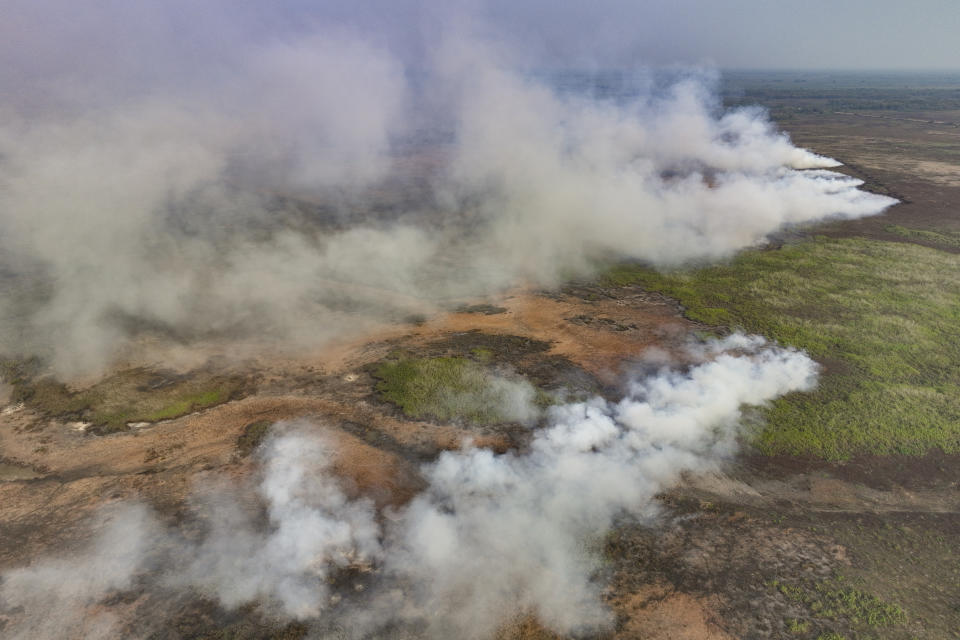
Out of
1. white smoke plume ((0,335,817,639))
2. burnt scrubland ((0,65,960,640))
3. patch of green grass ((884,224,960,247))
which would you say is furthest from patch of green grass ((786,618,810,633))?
Answer: patch of green grass ((884,224,960,247))

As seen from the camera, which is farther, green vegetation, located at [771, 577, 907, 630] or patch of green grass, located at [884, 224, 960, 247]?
patch of green grass, located at [884, 224, 960, 247]

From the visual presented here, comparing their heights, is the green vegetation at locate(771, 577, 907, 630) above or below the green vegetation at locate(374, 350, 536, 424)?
below

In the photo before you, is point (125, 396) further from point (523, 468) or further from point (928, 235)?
point (928, 235)

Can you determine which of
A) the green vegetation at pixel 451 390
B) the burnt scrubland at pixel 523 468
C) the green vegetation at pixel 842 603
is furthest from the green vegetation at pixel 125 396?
the green vegetation at pixel 842 603

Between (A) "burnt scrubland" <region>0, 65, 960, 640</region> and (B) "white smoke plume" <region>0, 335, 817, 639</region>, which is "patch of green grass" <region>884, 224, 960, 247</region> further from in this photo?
(B) "white smoke plume" <region>0, 335, 817, 639</region>

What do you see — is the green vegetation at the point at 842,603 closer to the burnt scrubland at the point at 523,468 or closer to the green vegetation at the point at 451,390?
the burnt scrubland at the point at 523,468

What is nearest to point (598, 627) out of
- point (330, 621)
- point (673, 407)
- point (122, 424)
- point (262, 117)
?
point (330, 621)

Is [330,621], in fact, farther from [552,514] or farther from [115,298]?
[115,298]
